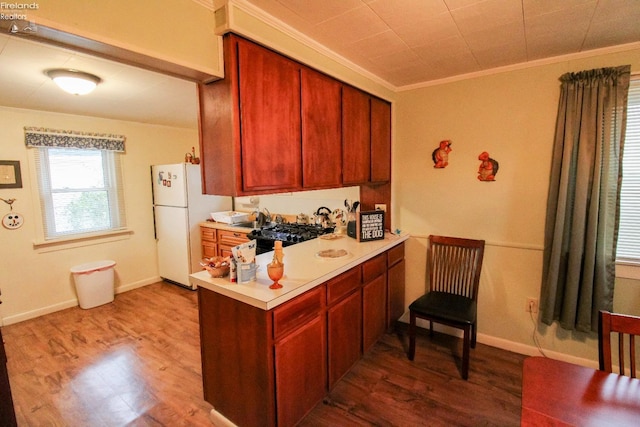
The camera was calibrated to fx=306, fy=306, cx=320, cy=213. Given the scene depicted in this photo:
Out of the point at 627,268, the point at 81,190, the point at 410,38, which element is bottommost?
the point at 627,268

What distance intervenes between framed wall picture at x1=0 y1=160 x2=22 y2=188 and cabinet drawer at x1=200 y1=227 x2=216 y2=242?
6.36ft

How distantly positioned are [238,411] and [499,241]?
93.1 inches

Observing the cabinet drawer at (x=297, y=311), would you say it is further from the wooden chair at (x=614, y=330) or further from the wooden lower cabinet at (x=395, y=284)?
the wooden chair at (x=614, y=330)

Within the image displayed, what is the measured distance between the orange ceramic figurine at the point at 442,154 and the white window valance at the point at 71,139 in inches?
153

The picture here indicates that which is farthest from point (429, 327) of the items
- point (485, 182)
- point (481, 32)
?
point (481, 32)

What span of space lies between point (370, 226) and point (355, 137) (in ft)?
2.63

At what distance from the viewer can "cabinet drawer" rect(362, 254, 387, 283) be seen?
234 centimetres

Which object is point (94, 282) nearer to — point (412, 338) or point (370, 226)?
point (370, 226)

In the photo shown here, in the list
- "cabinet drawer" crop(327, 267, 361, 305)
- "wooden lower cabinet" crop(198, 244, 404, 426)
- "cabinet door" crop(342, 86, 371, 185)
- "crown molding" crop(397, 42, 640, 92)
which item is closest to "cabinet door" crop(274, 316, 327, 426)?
"wooden lower cabinet" crop(198, 244, 404, 426)

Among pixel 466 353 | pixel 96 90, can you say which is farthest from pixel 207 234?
pixel 466 353

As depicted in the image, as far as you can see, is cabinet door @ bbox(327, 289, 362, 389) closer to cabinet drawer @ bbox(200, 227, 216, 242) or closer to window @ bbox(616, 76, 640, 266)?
window @ bbox(616, 76, 640, 266)

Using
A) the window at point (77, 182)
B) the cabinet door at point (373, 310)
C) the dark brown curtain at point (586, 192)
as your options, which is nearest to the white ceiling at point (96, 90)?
the window at point (77, 182)

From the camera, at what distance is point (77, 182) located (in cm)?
380

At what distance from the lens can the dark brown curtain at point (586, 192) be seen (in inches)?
Answer: 82.4
